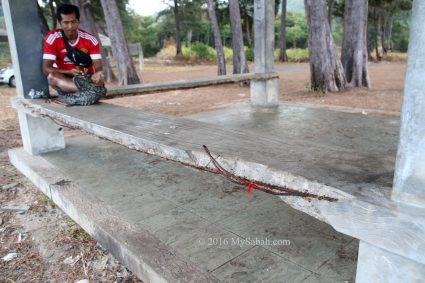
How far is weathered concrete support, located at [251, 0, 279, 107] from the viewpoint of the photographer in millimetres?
6605

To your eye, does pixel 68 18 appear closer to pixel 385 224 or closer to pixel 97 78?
pixel 97 78

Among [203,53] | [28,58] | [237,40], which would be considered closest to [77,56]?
[28,58]

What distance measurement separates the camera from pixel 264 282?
86.1 inches

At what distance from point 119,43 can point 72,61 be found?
937 cm

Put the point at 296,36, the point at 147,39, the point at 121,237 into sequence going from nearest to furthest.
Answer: the point at 121,237 < the point at 296,36 < the point at 147,39

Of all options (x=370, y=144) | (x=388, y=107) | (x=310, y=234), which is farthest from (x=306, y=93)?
(x=310, y=234)

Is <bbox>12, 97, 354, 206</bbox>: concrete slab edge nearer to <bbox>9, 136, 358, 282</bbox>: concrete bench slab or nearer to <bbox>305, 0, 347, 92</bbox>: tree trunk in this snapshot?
<bbox>9, 136, 358, 282</bbox>: concrete bench slab

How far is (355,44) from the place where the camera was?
10.6 metres

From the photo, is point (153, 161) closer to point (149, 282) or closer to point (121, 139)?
point (121, 139)

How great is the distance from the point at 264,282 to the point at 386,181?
1002 millimetres

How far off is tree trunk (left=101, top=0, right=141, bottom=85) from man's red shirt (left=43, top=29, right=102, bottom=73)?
342 inches

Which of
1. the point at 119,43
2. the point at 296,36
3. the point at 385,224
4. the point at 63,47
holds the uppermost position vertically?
the point at 296,36

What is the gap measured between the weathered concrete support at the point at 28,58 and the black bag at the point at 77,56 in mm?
365

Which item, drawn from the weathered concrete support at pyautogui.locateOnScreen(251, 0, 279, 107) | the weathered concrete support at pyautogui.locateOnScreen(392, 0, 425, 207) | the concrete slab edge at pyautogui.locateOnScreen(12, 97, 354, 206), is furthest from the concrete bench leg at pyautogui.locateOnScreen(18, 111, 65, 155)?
the weathered concrete support at pyautogui.locateOnScreen(392, 0, 425, 207)
